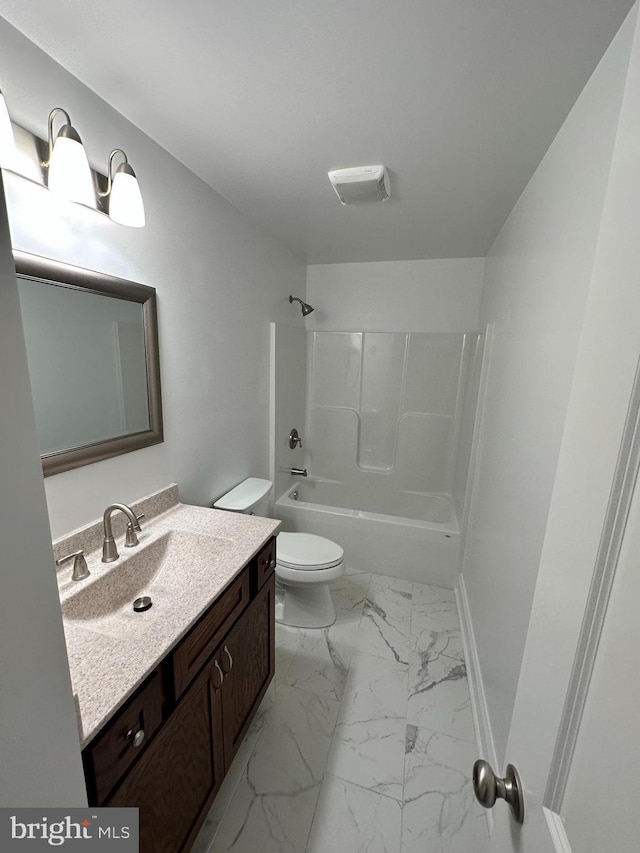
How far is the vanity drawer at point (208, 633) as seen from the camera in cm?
94

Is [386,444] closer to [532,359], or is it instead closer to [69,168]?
[532,359]

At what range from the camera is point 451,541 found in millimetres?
2449

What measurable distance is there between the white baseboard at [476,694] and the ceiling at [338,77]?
2.20 m

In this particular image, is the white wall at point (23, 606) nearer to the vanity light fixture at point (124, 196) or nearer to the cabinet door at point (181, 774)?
the cabinet door at point (181, 774)

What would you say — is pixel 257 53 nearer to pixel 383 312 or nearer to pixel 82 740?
pixel 82 740

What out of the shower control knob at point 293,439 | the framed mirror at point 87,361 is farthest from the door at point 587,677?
the shower control knob at point 293,439

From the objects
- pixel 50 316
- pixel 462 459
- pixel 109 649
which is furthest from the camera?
pixel 462 459

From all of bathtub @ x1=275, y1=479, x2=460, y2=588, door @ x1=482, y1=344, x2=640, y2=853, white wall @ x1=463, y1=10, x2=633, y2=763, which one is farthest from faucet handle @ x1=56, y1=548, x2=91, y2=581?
bathtub @ x1=275, y1=479, x2=460, y2=588

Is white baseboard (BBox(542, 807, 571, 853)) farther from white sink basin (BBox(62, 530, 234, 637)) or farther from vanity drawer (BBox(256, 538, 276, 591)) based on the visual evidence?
vanity drawer (BBox(256, 538, 276, 591))

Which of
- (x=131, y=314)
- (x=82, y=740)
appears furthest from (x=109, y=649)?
(x=131, y=314)

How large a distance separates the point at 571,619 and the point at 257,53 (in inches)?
56.9

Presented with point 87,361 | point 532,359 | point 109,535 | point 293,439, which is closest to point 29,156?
point 87,361

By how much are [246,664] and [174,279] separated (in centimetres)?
160

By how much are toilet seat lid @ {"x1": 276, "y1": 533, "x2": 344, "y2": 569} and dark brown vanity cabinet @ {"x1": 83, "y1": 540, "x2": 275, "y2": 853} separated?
0.56 meters
